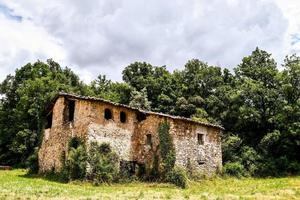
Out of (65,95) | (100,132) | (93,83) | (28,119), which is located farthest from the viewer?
(93,83)

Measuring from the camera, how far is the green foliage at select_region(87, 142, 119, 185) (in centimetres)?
3453

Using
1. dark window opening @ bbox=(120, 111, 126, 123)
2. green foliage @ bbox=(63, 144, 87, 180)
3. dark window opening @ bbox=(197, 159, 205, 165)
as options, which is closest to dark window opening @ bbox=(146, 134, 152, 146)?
dark window opening @ bbox=(120, 111, 126, 123)

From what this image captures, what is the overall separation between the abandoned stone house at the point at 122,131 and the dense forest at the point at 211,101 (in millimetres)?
5645

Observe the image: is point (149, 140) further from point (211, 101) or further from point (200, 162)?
point (211, 101)

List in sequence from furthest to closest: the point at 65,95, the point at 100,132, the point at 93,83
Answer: the point at 93,83 → the point at 65,95 → the point at 100,132

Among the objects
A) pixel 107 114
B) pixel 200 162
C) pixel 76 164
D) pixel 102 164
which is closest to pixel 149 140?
pixel 107 114

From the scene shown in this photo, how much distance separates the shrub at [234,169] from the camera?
44.0 metres

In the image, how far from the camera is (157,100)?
63656mm

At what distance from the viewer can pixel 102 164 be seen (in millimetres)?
35125

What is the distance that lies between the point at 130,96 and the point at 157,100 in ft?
14.0

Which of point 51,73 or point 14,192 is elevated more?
point 51,73

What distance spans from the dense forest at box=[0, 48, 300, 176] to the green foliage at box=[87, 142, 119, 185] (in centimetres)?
1204

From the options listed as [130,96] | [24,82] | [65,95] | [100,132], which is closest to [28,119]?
[24,82]

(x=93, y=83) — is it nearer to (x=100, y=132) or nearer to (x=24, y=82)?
(x=24, y=82)
